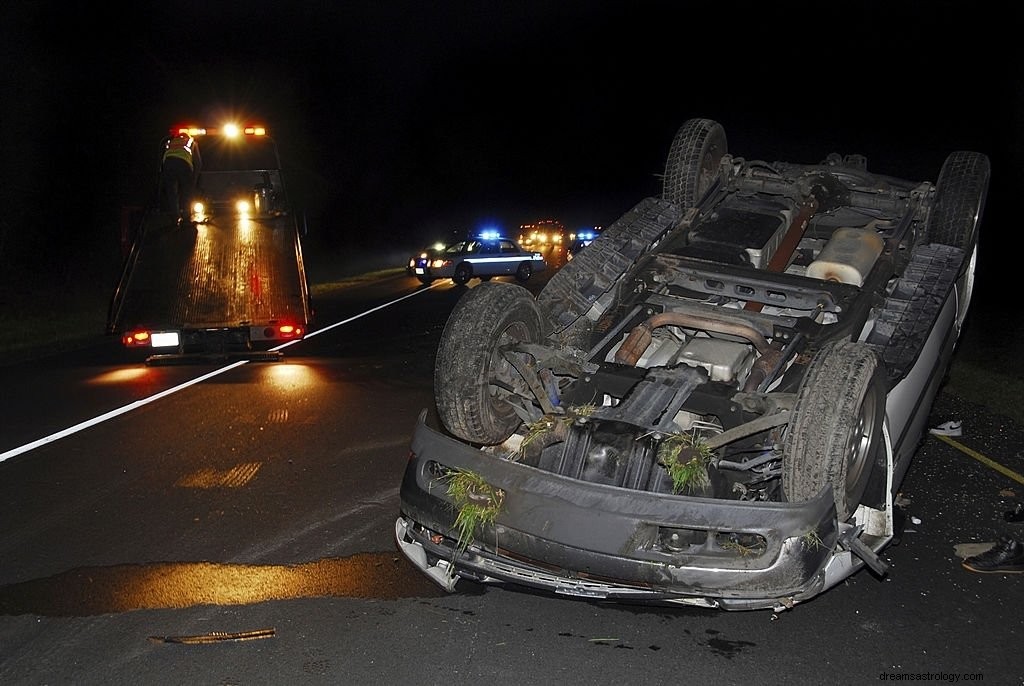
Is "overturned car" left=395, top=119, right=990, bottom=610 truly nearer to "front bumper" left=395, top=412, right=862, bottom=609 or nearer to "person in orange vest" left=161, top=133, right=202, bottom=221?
"front bumper" left=395, top=412, right=862, bottom=609

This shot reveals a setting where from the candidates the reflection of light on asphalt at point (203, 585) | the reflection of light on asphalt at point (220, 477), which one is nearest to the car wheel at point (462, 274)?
the reflection of light on asphalt at point (220, 477)

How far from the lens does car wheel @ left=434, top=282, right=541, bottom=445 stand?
18.4 ft

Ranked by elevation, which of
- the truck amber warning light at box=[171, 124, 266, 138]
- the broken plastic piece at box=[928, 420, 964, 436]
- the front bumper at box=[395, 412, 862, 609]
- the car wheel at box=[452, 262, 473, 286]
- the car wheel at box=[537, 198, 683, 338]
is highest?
the truck amber warning light at box=[171, 124, 266, 138]

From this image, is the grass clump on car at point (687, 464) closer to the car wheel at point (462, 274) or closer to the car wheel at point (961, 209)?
the car wheel at point (961, 209)

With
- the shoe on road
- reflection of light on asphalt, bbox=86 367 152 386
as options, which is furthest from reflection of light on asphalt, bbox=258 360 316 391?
the shoe on road

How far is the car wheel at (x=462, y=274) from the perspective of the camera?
89.4ft

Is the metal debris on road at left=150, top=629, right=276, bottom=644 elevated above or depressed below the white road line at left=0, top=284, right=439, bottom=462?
below

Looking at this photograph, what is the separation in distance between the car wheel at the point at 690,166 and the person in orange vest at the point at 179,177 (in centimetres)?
795

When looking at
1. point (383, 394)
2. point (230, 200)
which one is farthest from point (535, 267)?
point (383, 394)

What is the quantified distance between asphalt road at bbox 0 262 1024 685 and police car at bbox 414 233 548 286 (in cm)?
1857

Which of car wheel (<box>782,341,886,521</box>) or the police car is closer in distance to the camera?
car wheel (<box>782,341,886,521</box>)

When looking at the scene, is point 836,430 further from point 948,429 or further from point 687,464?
point 948,429

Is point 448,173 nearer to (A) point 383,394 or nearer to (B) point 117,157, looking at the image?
(B) point 117,157

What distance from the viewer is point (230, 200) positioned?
46.4 ft
